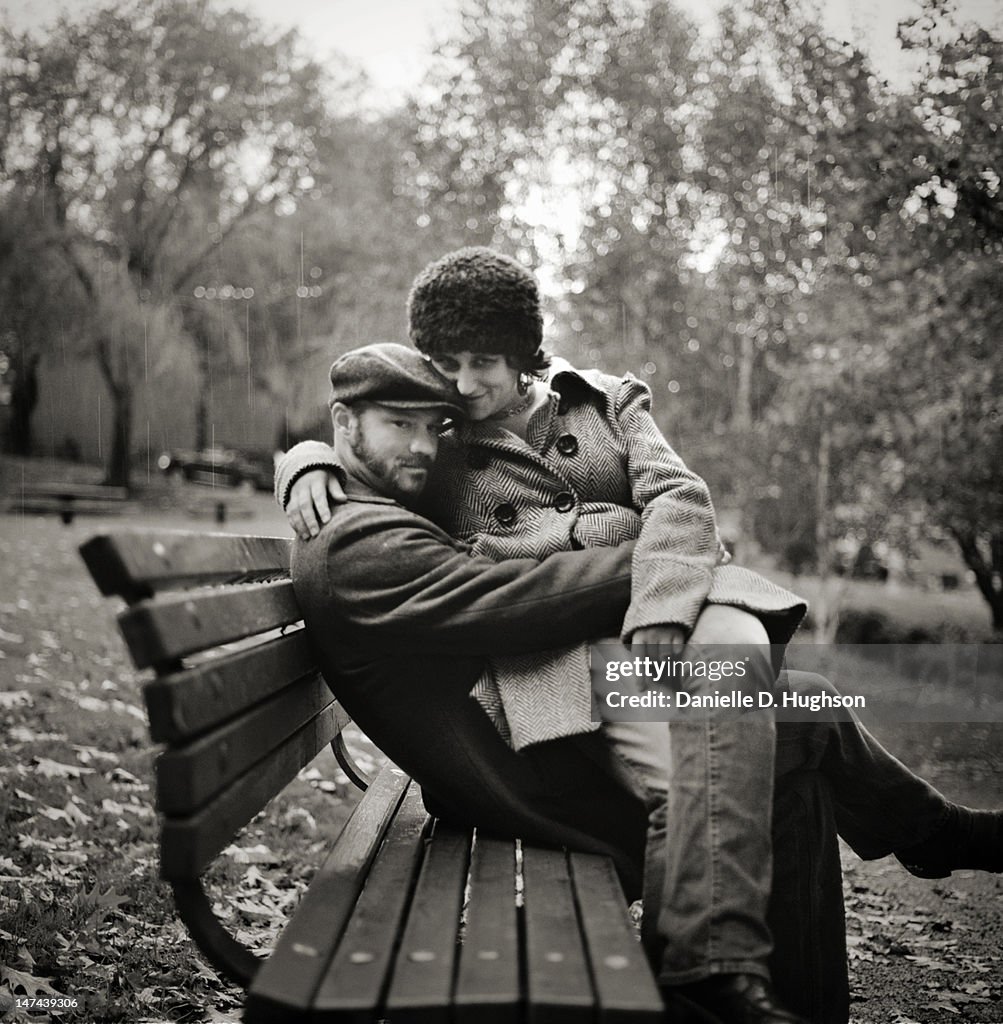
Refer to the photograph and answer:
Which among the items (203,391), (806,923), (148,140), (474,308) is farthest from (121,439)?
(806,923)

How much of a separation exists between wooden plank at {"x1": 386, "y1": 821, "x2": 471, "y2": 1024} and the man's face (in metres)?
0.84

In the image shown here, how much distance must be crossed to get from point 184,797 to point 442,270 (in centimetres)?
146

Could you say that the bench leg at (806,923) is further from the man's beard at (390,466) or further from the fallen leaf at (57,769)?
the fallen leaf at (57,769)

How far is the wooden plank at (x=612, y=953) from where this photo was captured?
1554 mm

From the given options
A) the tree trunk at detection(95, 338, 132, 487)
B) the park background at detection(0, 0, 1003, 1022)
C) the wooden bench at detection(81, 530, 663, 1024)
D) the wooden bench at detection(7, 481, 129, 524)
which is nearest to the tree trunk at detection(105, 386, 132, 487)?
the tree trunk at detection(95, 338, 132, 487)

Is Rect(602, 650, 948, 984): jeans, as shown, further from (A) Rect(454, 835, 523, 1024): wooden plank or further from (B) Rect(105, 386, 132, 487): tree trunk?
(B) Rect(105, 386, 132, 487): tree trunk

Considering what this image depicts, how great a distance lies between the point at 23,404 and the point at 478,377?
28.2 meters

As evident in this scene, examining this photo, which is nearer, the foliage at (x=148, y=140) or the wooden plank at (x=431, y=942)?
the wooden plank at (x=431, y=942)

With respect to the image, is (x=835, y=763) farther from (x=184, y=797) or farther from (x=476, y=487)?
(x=184, y=797)

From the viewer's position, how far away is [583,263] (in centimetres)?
1068

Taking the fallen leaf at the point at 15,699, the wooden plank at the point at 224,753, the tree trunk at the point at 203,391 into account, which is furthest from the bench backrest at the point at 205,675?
the tree trunk at the point at 203,391

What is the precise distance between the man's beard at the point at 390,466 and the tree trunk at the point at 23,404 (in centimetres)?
2282

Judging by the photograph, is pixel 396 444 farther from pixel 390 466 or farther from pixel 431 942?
pixel 431 942

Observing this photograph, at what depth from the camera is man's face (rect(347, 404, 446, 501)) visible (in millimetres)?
2529
